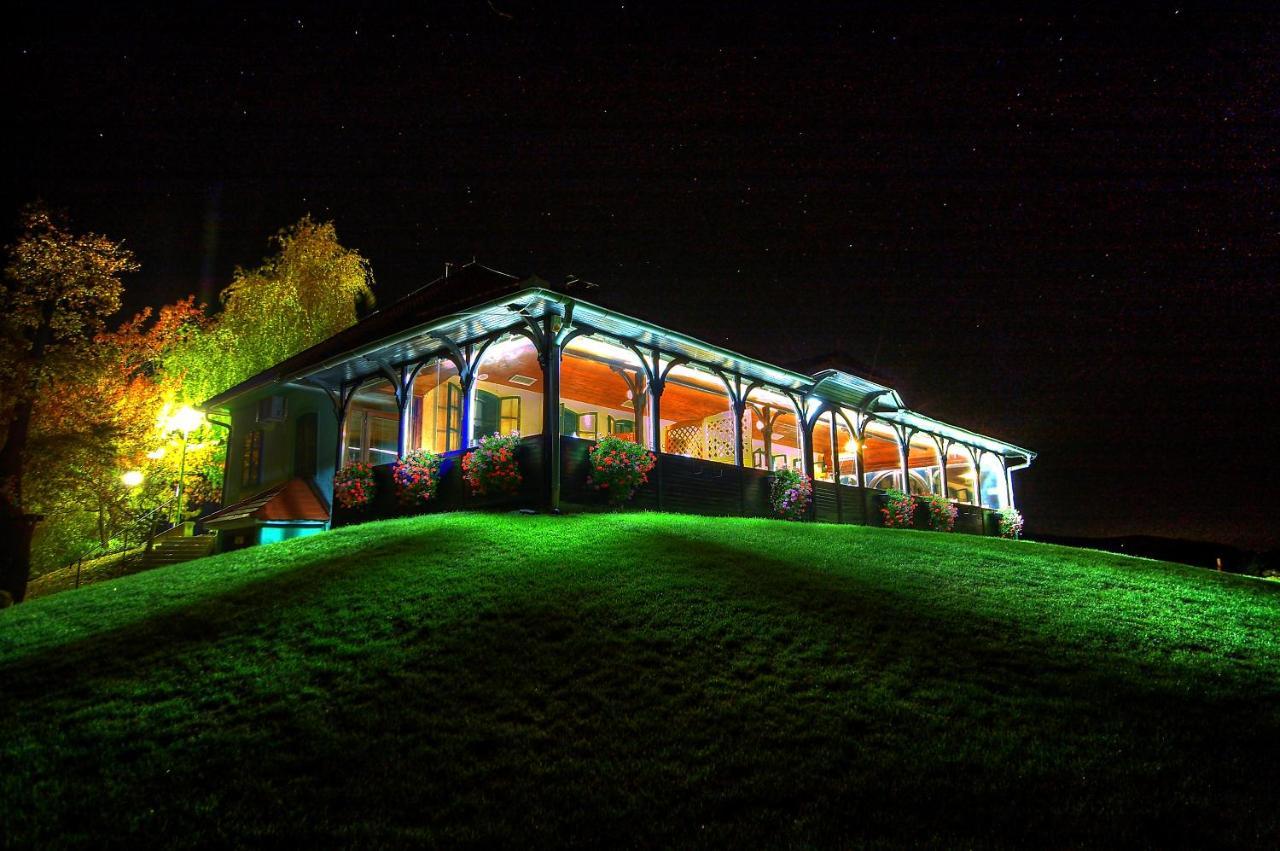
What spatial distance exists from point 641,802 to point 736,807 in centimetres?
61

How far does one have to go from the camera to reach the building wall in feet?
67.5

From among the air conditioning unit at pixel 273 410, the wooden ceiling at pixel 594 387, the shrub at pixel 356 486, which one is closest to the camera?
the shrub at pixel 356 486

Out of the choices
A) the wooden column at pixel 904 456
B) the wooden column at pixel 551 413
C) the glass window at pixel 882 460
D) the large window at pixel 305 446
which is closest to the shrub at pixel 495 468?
the wooden column at pixel 551 413

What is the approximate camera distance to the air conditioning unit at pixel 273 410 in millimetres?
21484

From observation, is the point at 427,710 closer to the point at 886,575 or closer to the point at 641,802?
the point at 641,802

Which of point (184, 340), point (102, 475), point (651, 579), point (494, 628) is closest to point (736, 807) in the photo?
point (494, 628)

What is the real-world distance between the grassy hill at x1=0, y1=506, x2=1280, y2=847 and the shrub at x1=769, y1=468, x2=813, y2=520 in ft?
27.4

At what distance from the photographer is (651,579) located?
9.66 m

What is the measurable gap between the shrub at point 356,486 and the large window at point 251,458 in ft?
18.1

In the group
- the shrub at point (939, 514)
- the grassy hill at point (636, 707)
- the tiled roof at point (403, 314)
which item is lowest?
the grassy hill at point (636, 707)

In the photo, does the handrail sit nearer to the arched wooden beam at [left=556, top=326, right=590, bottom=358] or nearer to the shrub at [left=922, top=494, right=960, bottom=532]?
the arched wooden beam at [left=556, top=326, right=590, bottom=358]

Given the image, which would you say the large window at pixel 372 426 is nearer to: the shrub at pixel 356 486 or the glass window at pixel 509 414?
the shrub at pixel 356 486

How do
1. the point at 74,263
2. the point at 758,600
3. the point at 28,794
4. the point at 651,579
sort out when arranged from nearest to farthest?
the point at 28,794 → the point at 758,600 → the point at 651,579 → the point at 74,263

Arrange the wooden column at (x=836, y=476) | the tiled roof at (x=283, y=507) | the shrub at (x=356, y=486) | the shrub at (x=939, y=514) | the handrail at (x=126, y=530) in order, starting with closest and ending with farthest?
1. the shrub at (x=356, y=486)
2. the tiled roof at (x=283, y=507)
3. the wooden column at (x=836, y=476)
4. the shrub at (x=939, y=514)
5. the handrail at (x=126, y=530)
